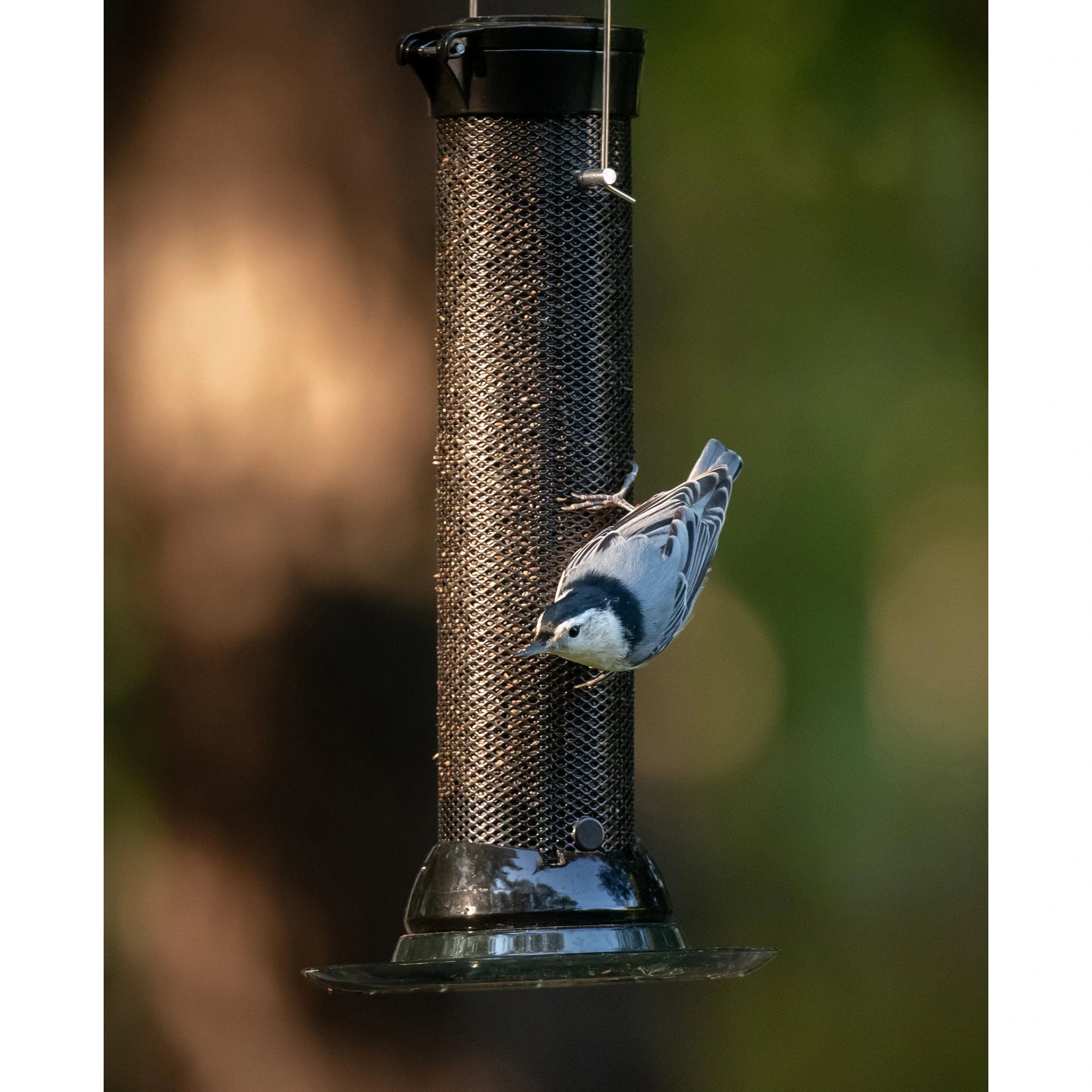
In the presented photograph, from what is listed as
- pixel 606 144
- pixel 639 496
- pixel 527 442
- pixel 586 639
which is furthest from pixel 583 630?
pixel 639 496

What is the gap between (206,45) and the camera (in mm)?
2299

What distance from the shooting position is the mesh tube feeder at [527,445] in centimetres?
149

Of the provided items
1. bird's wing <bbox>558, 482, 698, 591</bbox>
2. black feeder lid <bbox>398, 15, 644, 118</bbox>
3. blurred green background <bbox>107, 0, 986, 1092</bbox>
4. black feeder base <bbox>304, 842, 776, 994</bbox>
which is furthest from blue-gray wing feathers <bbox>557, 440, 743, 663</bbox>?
blurred green background <bbox>107, 0, 986, 1092</bbox>

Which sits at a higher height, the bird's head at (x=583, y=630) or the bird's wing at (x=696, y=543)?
the bird's wing at (x=696, y=543)

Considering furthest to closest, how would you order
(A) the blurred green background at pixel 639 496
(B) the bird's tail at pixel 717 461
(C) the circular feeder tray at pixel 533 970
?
(A) the blurred green background at pixel 639 496
(B) the bird's tail at pixel 717 461
(C) the circular feeder tray at pixel 533 970

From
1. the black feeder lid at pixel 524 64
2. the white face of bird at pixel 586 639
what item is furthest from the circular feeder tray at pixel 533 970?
the black feeder lid at pixel 524 64

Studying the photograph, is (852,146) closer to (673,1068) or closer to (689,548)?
(689,548)

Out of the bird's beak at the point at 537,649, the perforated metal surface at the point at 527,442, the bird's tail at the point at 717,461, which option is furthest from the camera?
the bird's tail at the point at 717,461

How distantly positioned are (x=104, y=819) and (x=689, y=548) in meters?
1.20

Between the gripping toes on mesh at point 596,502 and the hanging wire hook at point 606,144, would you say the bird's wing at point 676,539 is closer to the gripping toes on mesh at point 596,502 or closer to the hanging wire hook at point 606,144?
the gripping toes on mesh at point 596,502

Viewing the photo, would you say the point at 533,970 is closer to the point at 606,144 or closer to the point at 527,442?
the point at 527,442

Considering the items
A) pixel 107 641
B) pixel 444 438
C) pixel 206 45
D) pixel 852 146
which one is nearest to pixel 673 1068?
pixel 107 641

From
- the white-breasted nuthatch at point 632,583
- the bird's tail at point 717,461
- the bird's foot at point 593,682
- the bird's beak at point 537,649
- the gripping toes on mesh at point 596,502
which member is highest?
the bird's tail at point 717,461

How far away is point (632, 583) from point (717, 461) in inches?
10.2
